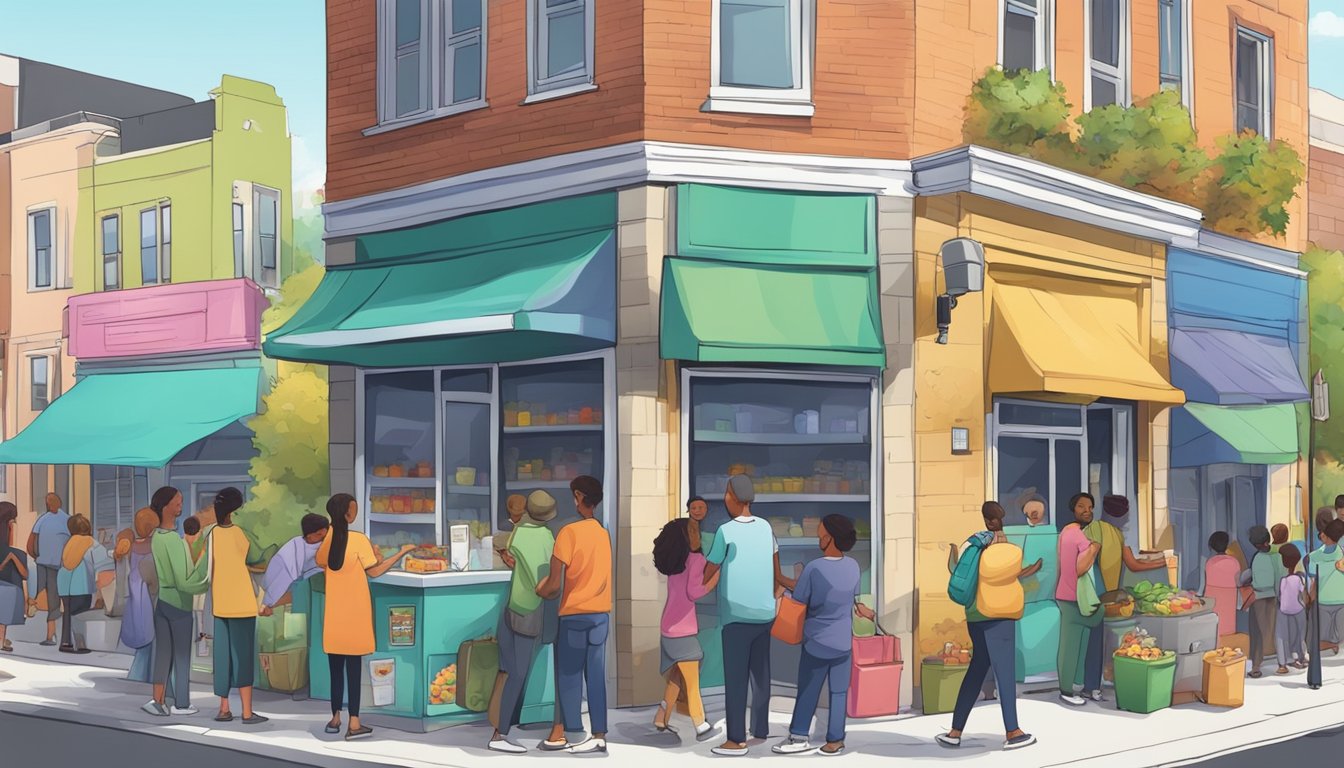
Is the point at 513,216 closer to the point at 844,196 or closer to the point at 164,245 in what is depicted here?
the point at 844,196

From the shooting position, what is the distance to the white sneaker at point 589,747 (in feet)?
35.3

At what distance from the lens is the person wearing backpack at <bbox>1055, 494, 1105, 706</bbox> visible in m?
12.8

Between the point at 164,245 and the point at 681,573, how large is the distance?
702 inches

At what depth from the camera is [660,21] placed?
1320cm

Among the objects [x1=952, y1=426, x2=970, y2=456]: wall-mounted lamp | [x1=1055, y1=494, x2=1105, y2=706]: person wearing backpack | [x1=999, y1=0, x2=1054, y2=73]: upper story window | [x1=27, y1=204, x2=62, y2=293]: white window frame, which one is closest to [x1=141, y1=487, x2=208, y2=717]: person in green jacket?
[x1=952, y1=426, x2=970, y2=456]: wall-mounted lamp

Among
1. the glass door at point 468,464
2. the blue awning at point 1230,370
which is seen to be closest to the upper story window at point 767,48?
the glass door at point 468,464

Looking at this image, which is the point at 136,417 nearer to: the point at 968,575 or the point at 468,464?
the point at 468,464

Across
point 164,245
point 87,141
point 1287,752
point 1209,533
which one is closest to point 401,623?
point 1287,752

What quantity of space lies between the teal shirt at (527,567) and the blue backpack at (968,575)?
3016mm

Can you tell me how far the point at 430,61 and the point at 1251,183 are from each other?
31.2ft

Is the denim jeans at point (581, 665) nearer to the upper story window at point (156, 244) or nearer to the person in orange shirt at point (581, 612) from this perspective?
the person in orange shirt at point (581, 612)

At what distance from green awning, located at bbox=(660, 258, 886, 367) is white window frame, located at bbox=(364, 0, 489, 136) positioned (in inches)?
130

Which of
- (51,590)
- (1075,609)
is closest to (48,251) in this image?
(51,590)

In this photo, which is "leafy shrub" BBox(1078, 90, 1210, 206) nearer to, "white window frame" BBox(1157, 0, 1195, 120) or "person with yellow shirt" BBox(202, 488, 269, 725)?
"white window frame" BBox(1157, 0, 1195, 120)
